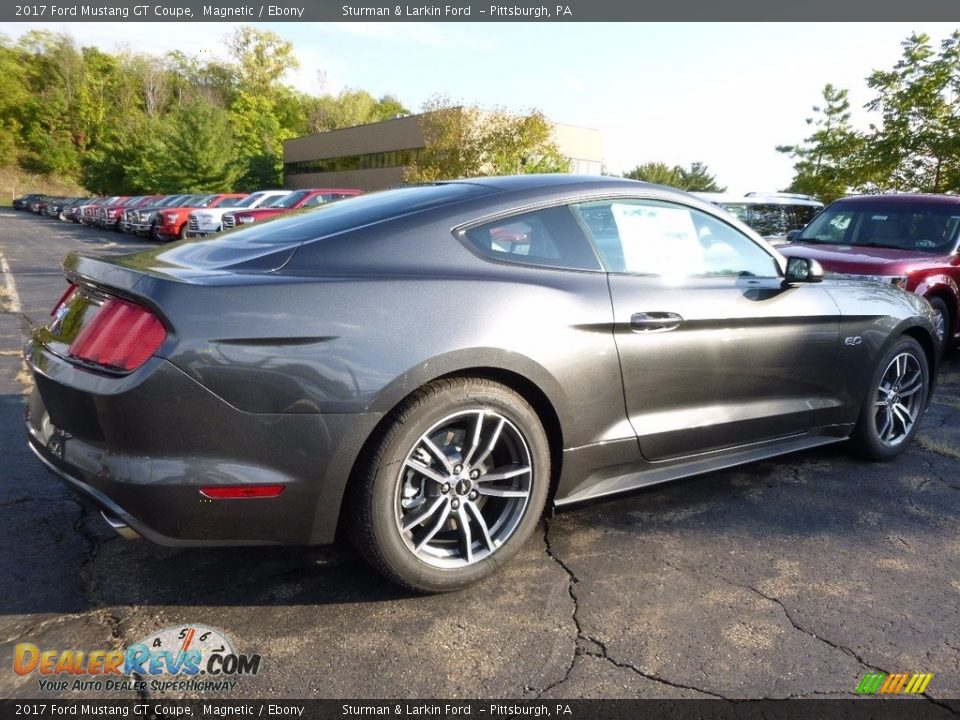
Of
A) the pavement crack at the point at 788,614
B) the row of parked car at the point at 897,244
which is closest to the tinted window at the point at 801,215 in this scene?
the row of parked car at the point at 897,244

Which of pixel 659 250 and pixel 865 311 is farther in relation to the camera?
pixel 865 311

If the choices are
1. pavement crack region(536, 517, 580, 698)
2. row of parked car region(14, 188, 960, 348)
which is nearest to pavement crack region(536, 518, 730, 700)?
pavement crack region(536, 517, 580, 698)

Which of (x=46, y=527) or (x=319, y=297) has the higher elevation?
(x=319, y=297)

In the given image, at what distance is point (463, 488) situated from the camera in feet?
8.54

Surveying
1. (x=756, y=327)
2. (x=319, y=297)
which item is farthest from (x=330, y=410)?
(x=756, y=327)

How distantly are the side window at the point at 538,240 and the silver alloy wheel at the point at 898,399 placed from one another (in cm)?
221

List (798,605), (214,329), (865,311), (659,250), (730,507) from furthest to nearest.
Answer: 1. (865,311)
2. (730,507)
3. (659,250)
4. (798,605)
5. (214,329)

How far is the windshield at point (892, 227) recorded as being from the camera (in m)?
7.15

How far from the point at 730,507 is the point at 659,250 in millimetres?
1298

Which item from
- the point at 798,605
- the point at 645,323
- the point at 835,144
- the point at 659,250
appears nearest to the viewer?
the point at 798,605

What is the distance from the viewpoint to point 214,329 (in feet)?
7.08

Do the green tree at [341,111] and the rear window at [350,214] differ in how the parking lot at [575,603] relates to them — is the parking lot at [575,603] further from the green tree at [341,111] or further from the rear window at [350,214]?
the green tree at [341,111]

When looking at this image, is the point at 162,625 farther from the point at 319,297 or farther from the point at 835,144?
the point at 835,144

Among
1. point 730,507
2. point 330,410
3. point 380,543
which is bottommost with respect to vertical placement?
point 730,507
